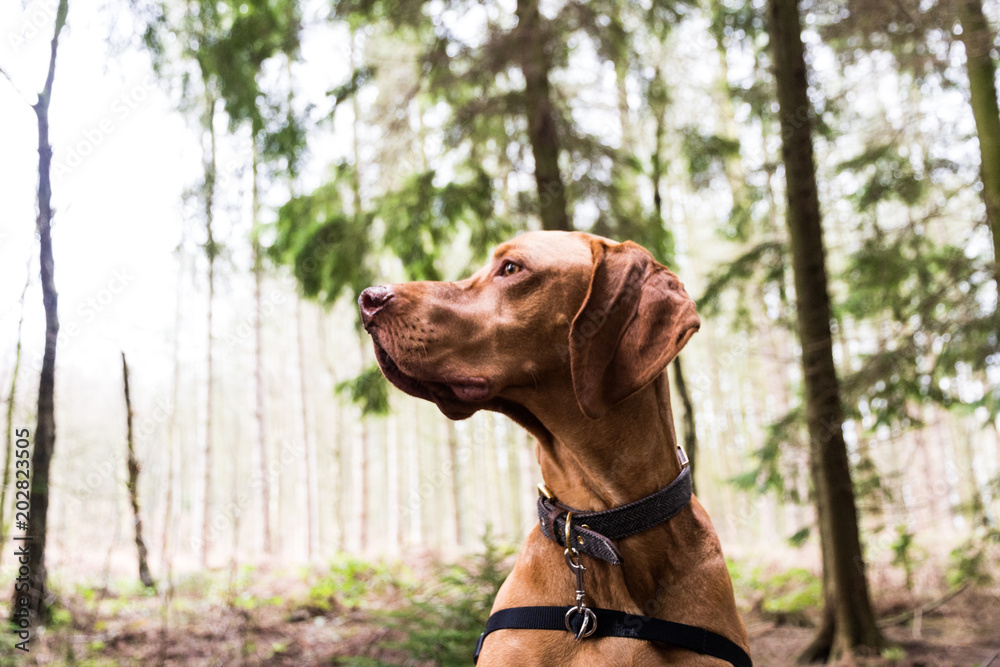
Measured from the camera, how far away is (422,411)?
2712cm

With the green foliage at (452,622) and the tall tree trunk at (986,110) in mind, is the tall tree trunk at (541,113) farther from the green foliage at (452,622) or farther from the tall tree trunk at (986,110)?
the tall tree trunk at (986,110)

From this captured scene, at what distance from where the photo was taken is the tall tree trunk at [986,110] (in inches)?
197

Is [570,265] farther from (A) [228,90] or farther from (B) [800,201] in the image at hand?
(A) [228,90]

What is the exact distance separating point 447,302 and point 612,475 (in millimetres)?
787

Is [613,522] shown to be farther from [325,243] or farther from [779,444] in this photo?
[779,444]

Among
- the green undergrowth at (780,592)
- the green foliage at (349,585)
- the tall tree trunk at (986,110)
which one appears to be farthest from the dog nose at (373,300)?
the green foliage at (349,585)

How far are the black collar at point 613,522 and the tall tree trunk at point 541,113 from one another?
13.5ft

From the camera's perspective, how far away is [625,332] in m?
2.26

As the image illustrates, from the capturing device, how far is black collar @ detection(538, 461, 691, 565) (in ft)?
7.38

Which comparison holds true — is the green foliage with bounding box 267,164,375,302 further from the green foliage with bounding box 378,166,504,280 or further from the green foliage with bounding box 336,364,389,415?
the green foliage with bounding box 336,364,389,415

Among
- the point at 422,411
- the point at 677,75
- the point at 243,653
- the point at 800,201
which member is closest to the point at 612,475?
the point at 243,653

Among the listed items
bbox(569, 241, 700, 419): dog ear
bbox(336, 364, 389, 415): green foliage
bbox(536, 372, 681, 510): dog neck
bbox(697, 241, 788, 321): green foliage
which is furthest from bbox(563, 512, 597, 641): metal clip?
bbox(697, 241, 788, 321): green foliage

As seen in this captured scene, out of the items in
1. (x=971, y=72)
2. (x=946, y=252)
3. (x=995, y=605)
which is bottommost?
(x=995, y=605)

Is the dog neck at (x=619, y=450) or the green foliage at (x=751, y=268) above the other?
the green foliage at (x=751, y=268)
